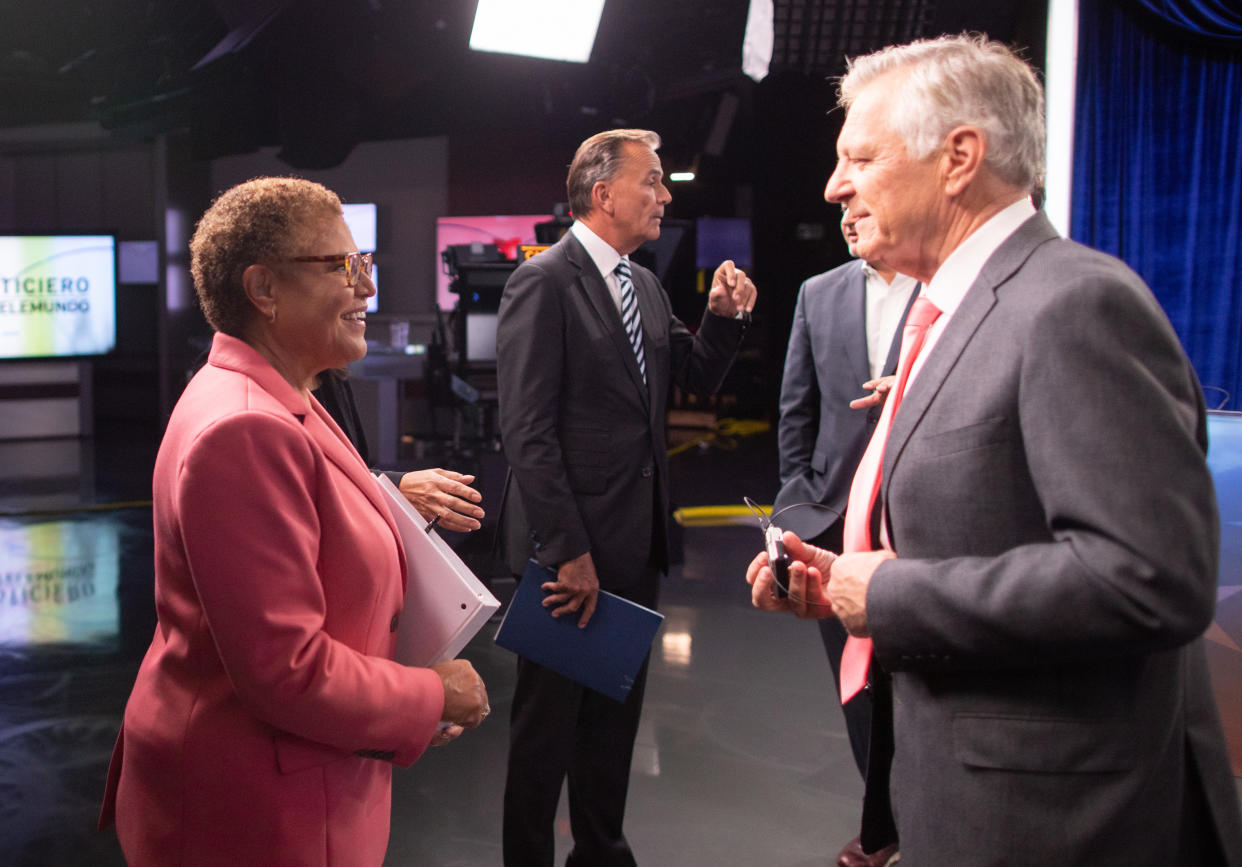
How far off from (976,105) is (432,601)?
0.92 m

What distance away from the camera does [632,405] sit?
2.33m

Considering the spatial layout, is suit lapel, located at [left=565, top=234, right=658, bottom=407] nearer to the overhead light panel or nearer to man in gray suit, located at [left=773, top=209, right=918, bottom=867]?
man in gray suit, located at [left=773, top=209, right=918, bottom=867]

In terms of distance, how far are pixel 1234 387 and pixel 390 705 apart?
4075mm

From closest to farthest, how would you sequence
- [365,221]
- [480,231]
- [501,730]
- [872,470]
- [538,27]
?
1. [872,470]
2. [501,730]
3. [538,27]
4. [365,221]
5. [480,231]

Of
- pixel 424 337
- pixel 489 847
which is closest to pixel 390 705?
pixel 489 847

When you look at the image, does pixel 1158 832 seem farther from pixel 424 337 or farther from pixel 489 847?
pixel 424 337

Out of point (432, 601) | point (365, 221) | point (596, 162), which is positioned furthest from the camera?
point (365, 221)

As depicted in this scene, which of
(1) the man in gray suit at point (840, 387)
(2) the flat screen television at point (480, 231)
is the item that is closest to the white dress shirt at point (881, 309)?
(1) the man in gray suit at point (840, 387)

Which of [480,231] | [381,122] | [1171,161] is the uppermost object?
[381,122]

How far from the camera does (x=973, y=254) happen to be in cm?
113

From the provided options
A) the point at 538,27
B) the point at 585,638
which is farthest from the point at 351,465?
the point at 538,27

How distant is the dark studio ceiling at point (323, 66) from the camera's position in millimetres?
7945

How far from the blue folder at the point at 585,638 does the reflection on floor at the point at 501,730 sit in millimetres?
654

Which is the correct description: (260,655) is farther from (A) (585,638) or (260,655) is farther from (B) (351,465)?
(A) (585,638)
